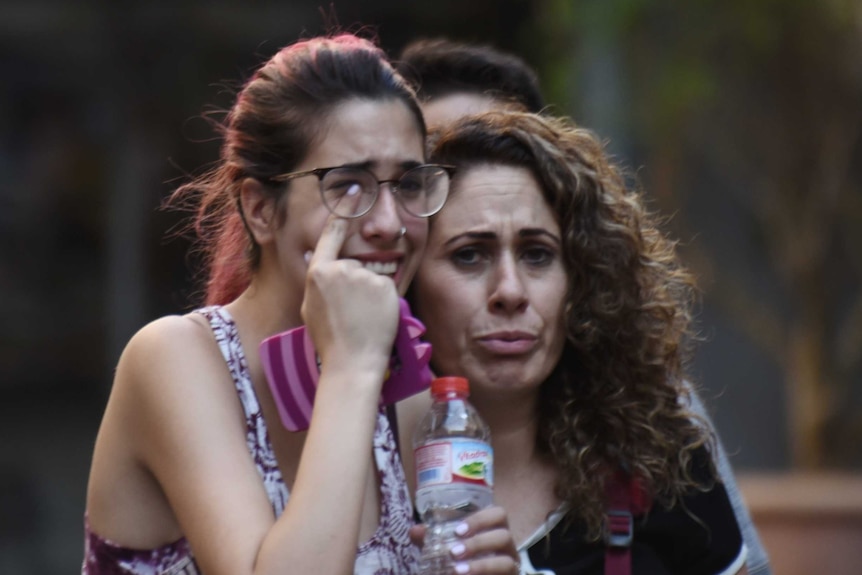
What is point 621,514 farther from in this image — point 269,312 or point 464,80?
point 464,80

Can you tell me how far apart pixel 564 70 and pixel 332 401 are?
5.05 m

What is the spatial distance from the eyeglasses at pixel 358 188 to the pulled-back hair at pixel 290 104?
0.22ft

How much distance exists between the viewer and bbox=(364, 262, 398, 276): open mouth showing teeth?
2.76 meters

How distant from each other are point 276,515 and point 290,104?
80 cm

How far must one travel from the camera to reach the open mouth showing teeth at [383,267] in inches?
109

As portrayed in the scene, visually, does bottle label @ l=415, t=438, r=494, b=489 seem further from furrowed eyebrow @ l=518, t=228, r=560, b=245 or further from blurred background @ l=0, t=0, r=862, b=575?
blurred background @ l=0, t=0, r=862, b=575

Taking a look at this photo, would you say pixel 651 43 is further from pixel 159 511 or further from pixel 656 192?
pixel 159 511

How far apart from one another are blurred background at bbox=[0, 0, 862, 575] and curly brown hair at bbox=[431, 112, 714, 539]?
Result: 4.29m

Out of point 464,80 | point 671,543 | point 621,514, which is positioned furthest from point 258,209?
point 464,80

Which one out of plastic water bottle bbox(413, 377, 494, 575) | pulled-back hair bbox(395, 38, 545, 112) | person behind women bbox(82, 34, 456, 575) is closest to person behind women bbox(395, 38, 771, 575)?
pulled-back hair bbox(395, 38, 545, 112)

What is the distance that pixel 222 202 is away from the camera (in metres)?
3.19

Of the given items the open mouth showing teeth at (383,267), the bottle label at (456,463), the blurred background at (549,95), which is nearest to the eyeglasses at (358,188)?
the open mouth showing teeth at (383,267)

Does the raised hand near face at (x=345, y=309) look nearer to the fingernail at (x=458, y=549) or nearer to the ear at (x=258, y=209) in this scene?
the ear at (x=258, y=209)

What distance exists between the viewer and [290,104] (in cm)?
283
